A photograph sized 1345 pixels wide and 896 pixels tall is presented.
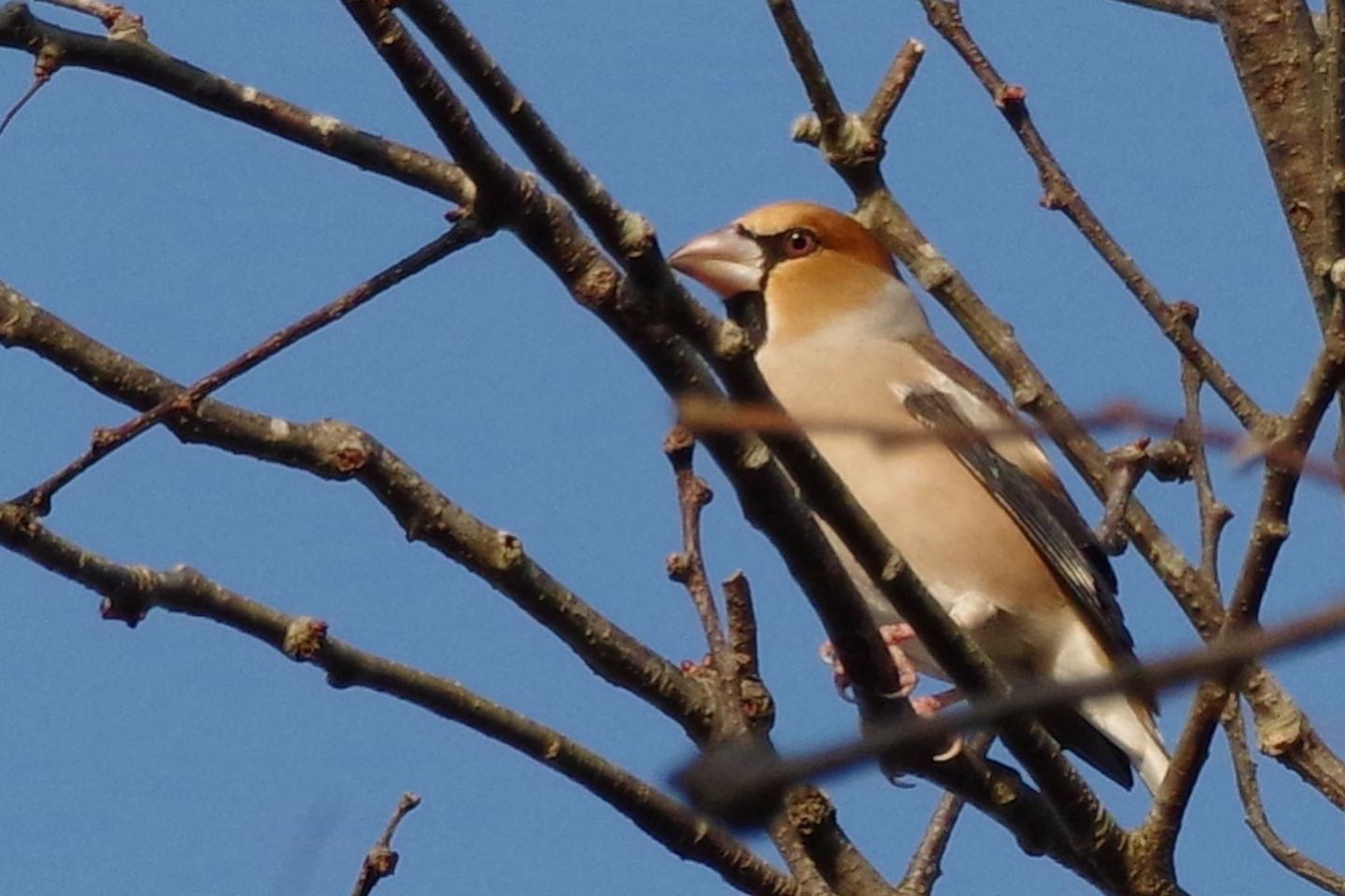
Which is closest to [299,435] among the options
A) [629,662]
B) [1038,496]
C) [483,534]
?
[483,534]

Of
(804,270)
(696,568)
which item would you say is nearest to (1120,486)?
(696,568)

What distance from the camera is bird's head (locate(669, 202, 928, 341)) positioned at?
5191 millimetres

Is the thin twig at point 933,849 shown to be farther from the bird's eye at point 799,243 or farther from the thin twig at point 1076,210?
the bird's eye at point 799,243

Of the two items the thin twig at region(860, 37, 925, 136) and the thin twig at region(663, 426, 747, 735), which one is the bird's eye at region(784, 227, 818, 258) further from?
the thin twig at region(663, 426, 747, 735)

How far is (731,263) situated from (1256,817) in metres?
2.52

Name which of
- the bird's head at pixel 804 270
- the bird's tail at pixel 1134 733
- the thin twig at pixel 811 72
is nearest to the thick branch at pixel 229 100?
the thin twig at pixel 811 72

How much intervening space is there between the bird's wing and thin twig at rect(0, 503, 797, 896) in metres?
1.95

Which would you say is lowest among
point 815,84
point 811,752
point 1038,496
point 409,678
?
point 811,752

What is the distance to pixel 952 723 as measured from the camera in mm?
722

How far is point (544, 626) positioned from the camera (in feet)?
7.73

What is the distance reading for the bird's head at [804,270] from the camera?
519cm

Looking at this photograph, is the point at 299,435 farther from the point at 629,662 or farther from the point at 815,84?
the point at 815,84

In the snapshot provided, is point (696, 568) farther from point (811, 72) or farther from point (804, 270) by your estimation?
point (804, 270)

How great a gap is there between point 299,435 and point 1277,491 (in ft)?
3.32
